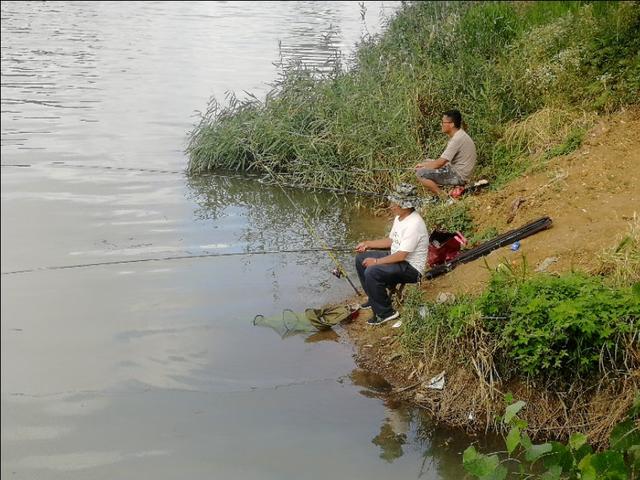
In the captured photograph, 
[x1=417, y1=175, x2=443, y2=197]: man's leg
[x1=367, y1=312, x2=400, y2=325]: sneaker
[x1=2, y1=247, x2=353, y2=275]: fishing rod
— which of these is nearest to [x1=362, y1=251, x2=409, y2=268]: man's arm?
[x1=367, y1=312, x2=400, y2=325]: sneaker

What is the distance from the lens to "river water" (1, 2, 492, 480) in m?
5.80

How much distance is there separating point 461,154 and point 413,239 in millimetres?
3208

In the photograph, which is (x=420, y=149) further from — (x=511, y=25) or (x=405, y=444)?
(x=405, y=444)

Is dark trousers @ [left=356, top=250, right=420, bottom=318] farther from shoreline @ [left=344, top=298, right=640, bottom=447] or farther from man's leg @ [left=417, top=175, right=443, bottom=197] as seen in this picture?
man's leg @ [left=417, top=175, right=443, bottom=197]

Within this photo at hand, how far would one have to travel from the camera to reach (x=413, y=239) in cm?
724

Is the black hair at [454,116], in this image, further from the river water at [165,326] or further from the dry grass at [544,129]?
the river water at [165,326]

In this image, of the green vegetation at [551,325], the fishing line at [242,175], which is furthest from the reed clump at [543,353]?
the fishing line at [242,175]

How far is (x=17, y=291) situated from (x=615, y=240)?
18.5 ft

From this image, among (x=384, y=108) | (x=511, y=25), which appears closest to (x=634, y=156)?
(x=384, y=108)

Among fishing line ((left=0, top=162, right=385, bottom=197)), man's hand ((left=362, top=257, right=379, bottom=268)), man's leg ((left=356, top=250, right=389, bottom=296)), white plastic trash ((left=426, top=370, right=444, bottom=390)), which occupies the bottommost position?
fishing line ((left=0, top=162, right=385, bottom=197))

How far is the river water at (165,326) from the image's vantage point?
5.80 metres

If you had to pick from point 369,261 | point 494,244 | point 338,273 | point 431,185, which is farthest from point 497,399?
point 431,185

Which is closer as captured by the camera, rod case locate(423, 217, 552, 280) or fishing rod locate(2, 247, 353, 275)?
rod case locate(423, 217, 552, 280)

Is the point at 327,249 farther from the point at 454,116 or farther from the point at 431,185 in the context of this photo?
the point at 454,116
